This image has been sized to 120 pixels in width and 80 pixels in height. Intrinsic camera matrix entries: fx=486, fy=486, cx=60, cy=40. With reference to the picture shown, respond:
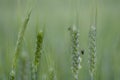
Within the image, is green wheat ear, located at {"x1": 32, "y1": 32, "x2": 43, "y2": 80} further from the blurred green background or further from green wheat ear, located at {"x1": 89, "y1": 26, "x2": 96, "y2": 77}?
green wheat ear, located at {"x1": 89, "y1": 26, "x2": 96, "y2": 77}

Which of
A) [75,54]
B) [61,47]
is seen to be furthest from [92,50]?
[61,47]

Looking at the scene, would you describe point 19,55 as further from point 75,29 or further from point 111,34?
point 111,34

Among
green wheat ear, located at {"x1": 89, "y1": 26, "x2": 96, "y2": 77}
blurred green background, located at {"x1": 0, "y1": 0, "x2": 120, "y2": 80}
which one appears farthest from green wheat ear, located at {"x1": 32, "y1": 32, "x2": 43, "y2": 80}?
green wheat ear, located at {"x1": 89, "y1": 26, "x2": 96, "y2": 77}

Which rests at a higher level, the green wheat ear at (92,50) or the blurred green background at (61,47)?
the green wheat ear at (92,50)

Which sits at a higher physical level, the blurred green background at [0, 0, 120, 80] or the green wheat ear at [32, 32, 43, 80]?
the green wheat ear at [32, 32, 43, 80]

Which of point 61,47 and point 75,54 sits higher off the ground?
point 75,54

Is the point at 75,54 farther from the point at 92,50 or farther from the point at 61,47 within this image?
the point at 61,47

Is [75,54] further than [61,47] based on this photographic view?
No

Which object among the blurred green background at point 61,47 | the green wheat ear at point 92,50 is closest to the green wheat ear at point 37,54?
the blurred green background at point 61,47

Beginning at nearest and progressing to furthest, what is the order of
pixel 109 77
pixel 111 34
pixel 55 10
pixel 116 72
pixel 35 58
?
pixel 35 58 → pixel 116 72 → pixel 109 77 → pixel 111 34 → pixel 55 10

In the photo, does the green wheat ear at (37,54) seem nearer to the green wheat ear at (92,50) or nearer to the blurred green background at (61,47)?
the blurred green background at (61,47)

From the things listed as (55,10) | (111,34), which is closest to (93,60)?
(111,34)
